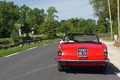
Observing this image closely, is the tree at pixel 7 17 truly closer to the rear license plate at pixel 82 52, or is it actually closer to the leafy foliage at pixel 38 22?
the leafy foliage at pixel 38 22

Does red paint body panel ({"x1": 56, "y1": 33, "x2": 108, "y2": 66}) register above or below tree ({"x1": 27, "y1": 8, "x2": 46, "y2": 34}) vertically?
below

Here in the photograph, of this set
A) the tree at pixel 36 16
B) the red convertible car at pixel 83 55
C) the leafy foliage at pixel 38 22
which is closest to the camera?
the red convertible car at pixel 83 55

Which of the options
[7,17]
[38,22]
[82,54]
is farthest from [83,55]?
[38,22]

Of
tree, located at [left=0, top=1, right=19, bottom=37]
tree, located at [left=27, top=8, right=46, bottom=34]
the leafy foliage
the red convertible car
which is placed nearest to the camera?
the red convertible car

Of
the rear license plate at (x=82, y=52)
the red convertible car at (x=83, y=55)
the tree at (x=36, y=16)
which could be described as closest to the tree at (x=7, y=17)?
the tree at (x=36, y=16)

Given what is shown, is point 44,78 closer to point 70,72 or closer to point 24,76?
point 24,76

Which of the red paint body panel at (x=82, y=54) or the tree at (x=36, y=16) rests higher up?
the tree at (x=36, y=16)

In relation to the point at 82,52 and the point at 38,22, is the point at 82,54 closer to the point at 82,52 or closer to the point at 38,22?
the point at 82,52

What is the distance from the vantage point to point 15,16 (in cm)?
10069

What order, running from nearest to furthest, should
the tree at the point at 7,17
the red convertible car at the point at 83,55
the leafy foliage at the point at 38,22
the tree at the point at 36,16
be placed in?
1. the red convertible car at the point at 83,55
2. the leafy foliage at the point at 38,22
3. the tree at the point at 7,17
4. the tree at the point at 36,16

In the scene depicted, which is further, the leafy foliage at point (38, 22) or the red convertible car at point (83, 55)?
the leafy foliage at point (38, 22)

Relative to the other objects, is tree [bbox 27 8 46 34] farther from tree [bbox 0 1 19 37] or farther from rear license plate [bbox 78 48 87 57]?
rear license plate [bbox 78 48 87 57]

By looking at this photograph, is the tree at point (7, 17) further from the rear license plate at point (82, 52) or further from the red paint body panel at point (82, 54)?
the rear license plate at point (82, 52)

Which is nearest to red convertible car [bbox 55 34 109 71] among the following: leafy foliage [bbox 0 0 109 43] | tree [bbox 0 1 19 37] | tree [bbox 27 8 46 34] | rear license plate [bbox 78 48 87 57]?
rear license plate [bbox 78 48 87 57]
